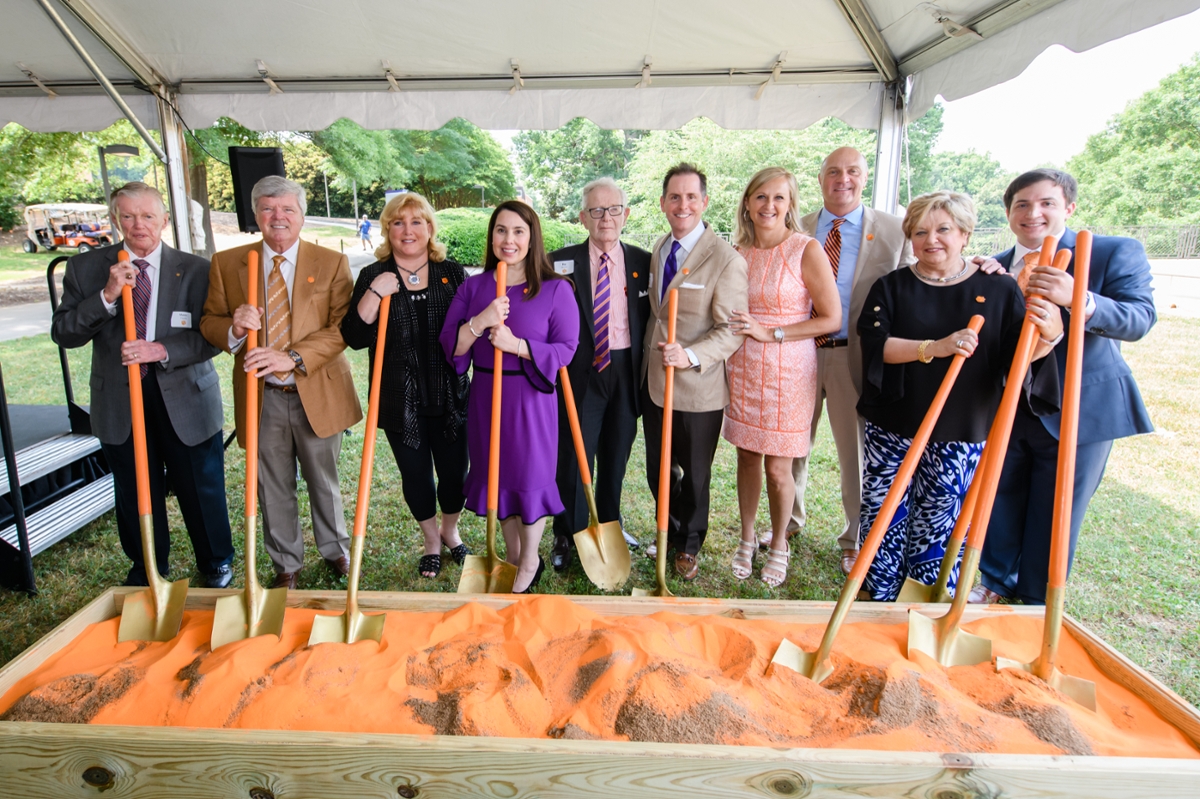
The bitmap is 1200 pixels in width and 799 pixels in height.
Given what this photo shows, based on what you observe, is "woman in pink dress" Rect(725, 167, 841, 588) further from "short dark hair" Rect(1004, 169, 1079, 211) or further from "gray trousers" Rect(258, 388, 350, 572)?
"gray trousers" Rect(258, 388, 350, 572)

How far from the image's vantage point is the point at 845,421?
10.2 feet

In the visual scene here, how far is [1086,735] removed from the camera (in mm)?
1714

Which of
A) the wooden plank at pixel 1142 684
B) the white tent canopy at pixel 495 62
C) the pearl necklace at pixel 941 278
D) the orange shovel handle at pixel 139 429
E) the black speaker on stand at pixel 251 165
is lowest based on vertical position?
the wooden plank at pixel 1142 684

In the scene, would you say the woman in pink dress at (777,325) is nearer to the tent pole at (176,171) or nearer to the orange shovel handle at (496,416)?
the orange shovel handle at (496,416)

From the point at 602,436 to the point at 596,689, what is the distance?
148 centimetres

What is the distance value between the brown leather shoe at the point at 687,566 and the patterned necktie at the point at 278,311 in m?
1.95

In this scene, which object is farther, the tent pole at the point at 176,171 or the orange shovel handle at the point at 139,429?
the tent pole at the point at 176,171

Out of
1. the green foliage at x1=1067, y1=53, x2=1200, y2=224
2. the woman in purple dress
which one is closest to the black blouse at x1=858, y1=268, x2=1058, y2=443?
the woman in purple dress

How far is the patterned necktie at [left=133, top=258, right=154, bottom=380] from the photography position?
8.75 ft

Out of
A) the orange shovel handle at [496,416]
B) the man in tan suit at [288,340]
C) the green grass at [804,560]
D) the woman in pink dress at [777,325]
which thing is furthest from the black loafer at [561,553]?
the man in tan suit at [288,340]

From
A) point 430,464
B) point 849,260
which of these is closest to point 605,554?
point 430,464

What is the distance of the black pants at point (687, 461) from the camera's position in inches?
116

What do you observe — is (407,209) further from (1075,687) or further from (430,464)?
(1075,687)

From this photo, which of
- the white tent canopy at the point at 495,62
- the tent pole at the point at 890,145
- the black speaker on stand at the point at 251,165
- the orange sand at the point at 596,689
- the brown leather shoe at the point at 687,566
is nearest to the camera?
the orange sand at the point at 596,689
